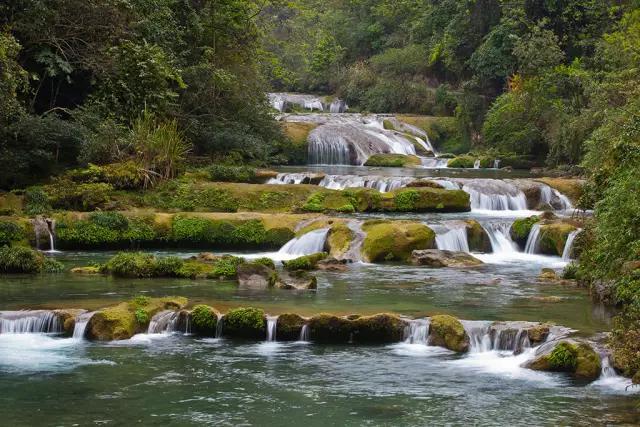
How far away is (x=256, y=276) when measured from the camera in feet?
57.5

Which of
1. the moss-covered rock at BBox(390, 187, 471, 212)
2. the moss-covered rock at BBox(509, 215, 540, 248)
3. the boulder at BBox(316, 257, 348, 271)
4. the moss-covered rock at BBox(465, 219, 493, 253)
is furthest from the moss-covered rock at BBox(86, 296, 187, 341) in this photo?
the moss-covered rock at BBox(390, 187, 471, 212)

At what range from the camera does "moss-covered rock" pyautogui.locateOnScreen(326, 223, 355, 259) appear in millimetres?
20764

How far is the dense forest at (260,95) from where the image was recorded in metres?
17.0

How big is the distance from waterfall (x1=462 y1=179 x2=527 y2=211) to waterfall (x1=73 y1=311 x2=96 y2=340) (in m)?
16.5

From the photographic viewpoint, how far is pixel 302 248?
2156cm

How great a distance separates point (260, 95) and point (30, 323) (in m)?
21.8

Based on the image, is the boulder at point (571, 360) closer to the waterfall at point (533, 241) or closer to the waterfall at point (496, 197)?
the waterfall at point (533, 241)

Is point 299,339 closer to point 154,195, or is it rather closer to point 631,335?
point 631,335

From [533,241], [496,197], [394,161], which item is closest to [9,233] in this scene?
[533,241]

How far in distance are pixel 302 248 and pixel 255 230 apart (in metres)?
1.57

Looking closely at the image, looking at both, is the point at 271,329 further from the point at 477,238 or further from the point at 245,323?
the point at 477,238

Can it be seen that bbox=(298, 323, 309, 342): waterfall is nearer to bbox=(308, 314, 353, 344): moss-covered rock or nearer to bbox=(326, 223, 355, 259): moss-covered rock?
bbox=(308, 314, 353, 344): moss-covered rock

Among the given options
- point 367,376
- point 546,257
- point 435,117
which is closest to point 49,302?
point 367,376

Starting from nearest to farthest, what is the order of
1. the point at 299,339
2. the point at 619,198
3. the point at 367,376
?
the point at 367,376
the point at 619,198
the point at 299,339
